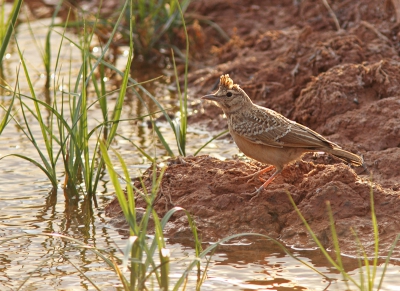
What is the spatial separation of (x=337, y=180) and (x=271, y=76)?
142 inches

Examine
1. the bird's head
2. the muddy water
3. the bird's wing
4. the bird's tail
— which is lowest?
the muddy water

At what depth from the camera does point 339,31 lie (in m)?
9.84

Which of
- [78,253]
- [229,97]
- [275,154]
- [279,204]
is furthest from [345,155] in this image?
[78,253]

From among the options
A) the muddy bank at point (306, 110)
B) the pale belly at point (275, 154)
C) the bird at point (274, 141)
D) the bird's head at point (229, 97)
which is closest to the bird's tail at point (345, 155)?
the bird at point (274, 141)

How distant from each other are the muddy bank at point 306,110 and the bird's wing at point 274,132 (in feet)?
0.90

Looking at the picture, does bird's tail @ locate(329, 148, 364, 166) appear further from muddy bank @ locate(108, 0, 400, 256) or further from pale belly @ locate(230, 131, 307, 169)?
pale belly @ locate(230, 131, 307, 169)

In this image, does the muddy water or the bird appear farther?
the bird

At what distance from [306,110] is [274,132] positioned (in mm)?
2032

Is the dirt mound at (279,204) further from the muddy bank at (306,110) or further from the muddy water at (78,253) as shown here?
the muddy water at (78,253)

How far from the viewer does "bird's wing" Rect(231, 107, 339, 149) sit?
20.4ft

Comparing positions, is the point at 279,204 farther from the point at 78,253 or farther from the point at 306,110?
the point at 306,110

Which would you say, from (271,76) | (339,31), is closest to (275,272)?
(271,76)

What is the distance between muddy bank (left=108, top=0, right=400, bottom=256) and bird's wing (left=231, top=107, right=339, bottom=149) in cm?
27

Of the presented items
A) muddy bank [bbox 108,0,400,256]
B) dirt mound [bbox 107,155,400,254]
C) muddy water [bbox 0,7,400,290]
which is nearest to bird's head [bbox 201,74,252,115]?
muddy bank [bbox 108,0,400,256]
